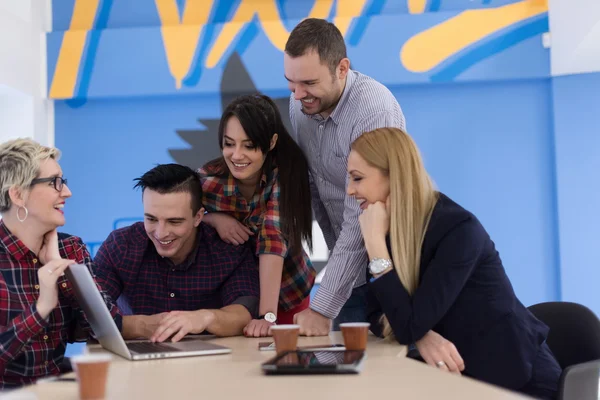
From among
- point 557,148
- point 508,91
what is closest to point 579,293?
point 557,148

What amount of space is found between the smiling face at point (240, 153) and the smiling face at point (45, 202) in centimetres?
68

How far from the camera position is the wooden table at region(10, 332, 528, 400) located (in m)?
1.26

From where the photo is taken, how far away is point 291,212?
275 cm

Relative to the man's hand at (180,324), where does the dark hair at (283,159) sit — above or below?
above

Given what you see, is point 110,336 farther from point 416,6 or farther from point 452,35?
point 416,6

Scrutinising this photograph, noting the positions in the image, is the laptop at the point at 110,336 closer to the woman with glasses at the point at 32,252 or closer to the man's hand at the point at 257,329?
the woman with glasses at the point at 32,252

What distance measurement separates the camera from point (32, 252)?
2.21 m

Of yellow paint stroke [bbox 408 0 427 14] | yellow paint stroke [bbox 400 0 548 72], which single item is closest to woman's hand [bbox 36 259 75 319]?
yellow paint stroke [bbox 400 0 548 72]

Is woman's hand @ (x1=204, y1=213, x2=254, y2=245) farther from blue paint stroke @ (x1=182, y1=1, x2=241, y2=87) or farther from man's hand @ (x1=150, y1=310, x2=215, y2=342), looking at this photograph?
blue paint stroke @ (x1=182, y1=1, x2=241, y2=87)

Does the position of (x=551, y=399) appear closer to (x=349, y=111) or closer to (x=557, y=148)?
(x=349, y=111)

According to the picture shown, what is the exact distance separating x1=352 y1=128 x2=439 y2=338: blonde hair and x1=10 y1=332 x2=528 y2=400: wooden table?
1.24 feet

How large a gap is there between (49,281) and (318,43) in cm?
124

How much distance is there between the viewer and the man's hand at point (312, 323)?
230cm

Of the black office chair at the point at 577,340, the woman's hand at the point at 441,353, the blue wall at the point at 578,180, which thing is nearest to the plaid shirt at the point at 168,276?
the woman's hand at the point at 441,353
